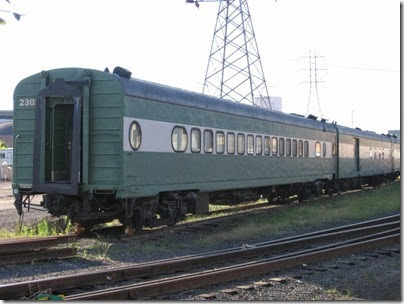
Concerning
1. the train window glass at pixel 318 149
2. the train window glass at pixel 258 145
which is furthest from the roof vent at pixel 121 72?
the train window glass at pixel 318 149

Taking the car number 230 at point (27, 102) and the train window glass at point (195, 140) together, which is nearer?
the car number 230 at point (27, 102)

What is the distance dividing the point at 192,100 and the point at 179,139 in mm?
1144

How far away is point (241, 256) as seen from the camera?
9.86 m

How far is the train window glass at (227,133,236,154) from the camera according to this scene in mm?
15430

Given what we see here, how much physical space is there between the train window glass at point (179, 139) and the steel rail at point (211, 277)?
4128mm

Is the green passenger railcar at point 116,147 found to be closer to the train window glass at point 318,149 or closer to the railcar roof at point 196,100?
the railcar roof at point 196,100

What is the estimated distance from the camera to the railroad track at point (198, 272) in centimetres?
675

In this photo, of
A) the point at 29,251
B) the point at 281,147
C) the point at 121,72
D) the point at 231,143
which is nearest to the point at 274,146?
the point at 281,147

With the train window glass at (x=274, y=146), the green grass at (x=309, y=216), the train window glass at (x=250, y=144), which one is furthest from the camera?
the train window glass at (x=274, y=146)

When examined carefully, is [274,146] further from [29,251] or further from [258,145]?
[29,251]

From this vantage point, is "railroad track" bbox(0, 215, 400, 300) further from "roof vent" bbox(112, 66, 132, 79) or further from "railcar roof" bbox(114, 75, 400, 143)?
"roof vent" bbox(112, 66, 132, 79)

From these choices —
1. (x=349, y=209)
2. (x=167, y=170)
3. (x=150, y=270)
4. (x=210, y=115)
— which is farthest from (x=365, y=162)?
(x=150, y=270)

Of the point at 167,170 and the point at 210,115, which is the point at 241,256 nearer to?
the point at 167,170

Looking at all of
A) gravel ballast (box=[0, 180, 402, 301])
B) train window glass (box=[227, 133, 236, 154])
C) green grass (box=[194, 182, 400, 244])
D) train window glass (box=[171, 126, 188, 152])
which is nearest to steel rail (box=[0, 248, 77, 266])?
gravel ballast (box=[0, 180, 402, 301])
